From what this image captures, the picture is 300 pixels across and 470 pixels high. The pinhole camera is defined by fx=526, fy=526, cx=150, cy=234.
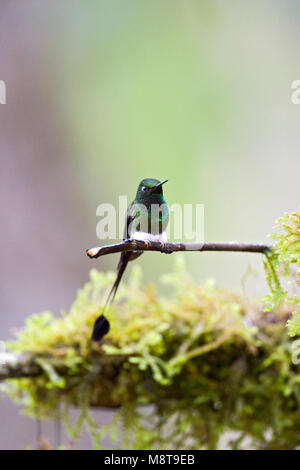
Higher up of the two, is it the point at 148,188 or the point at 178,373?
the point at 148,188

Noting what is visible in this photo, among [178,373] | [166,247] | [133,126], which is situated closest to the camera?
[166,247]

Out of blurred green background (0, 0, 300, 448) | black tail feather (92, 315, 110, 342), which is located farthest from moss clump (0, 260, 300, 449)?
blurred green background (0, 0, 300, 448)

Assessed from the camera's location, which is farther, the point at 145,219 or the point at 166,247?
the point at 145,219

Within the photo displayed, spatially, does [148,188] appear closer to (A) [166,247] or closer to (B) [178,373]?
(A) [166,247]

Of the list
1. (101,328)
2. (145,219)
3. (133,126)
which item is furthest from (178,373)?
(133,126)

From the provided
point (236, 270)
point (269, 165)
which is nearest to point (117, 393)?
point (236, 270)
